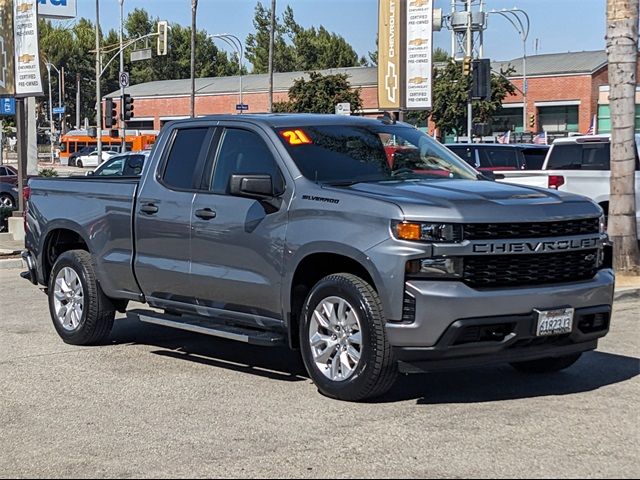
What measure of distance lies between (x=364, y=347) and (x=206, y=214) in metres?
1.91

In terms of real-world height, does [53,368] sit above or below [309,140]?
below

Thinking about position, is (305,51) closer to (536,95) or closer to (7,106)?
(536,95)

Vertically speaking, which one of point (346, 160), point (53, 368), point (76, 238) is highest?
point (346, 160)

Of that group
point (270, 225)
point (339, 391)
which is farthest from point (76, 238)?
point (339, 391)

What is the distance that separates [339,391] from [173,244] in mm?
2092

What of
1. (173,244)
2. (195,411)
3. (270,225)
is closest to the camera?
(195,411)

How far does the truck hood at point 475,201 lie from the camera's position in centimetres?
646

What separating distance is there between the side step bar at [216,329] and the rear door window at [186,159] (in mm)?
1064

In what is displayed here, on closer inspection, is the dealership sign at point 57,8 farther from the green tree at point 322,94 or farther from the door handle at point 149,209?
the green tree at point 322,94

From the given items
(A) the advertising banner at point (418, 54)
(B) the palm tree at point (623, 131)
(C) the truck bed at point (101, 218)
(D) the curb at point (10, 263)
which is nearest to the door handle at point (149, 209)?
(C) the truck bed at point (101, 218)

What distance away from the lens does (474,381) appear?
7.59 meters

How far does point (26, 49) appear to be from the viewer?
19406 millimetres

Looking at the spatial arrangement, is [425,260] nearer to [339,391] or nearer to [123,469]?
[339,391]

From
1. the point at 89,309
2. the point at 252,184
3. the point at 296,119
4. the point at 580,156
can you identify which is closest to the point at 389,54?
the point at 580,156
